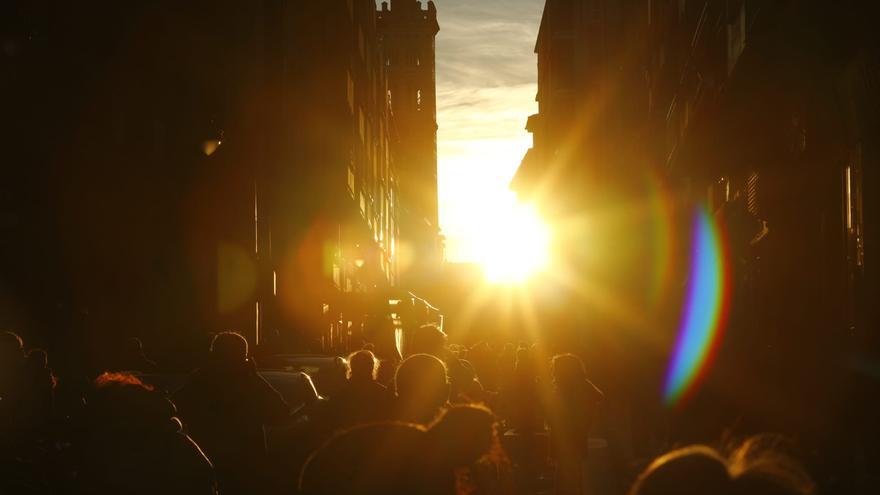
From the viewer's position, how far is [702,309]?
Result: 1196 inches

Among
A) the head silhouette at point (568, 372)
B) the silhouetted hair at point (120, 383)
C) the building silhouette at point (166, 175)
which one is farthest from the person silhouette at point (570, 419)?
the silhouetted hair at point (120, 383)

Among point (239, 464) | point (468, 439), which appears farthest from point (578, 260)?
point (468, 439)

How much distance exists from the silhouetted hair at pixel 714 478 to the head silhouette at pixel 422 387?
424cm

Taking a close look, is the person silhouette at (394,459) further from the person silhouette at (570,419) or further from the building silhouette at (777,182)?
the building silhouette at (777,182)

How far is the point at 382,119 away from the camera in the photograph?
92.1 meters

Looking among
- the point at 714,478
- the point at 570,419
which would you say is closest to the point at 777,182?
the point at 570,419

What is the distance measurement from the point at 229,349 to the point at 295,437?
37.0 inches

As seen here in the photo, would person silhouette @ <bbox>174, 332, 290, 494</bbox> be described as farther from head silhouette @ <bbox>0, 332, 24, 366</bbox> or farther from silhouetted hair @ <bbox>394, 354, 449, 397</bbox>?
silhouetted hair @ <bbox>394, 354, 449, 397</bbox>

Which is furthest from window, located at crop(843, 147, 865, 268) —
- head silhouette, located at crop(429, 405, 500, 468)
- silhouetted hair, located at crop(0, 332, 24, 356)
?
head silhouette, located at crop(429, 405, 500, 468)

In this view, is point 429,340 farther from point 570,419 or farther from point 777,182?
point 777,182

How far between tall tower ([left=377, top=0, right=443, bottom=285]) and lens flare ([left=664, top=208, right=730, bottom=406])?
130m

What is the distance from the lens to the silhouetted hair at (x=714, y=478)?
279 centimetres

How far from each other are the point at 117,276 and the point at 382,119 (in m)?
64.7

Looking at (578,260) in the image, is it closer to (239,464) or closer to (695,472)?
(239,464)
